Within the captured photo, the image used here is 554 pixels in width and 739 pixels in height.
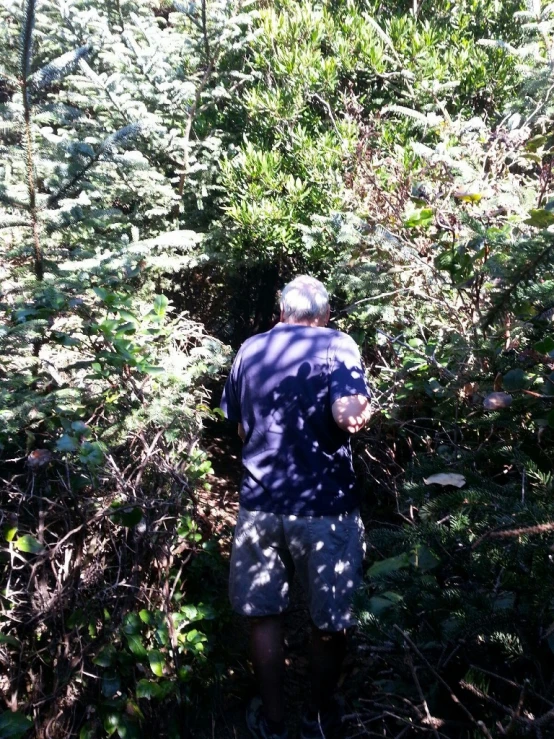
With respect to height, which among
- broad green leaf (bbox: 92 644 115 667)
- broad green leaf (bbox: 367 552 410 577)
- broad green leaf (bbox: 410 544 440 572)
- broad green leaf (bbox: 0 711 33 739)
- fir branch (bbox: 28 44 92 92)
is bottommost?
broad green leaf (bbox: 92 644 115 667)

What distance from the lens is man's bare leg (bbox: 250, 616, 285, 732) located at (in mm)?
2918

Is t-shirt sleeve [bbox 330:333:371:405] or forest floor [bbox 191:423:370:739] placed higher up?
t-shirt sleeve [bbox 330:333:371:405]

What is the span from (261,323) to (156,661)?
324 centimetres

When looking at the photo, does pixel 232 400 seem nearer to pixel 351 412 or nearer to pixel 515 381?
pixel 351 412

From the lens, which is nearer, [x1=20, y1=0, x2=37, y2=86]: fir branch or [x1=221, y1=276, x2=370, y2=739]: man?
Answer: [x1=20, y1=0, x2=37, y2=86]: fir branch

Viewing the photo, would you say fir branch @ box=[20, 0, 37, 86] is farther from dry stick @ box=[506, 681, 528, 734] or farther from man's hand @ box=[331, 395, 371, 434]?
dry stick @ box=[506, 681, 528, 734]

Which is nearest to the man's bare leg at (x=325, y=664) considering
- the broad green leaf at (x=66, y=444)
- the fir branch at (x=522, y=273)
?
the broad green leaf at (x=66, y=444)

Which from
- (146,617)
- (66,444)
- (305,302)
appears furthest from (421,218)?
(146,617)

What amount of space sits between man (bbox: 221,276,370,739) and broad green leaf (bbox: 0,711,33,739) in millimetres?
976

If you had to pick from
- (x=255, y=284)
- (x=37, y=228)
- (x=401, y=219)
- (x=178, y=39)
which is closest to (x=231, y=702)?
(x=37, y=228)

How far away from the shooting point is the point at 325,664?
9.57 feet

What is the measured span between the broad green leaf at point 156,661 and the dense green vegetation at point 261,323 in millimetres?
13

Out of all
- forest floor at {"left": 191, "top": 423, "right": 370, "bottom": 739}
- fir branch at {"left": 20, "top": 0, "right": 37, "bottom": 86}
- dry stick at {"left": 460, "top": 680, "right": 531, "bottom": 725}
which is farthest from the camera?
forest floor at {"left": 191, "top": 423, "right": 370, "bottom": 739}

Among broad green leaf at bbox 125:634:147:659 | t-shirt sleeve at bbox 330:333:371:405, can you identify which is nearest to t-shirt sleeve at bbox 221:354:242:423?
t-shirt sleeve at bbox 330:333:371:405
